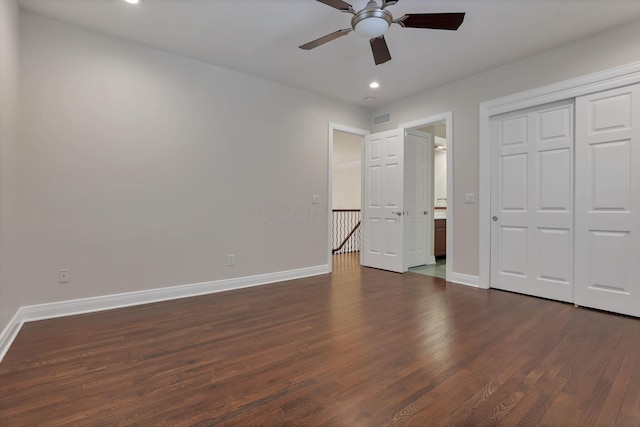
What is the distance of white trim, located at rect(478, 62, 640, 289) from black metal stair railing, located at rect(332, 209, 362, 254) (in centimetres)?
368

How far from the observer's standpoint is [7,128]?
2338 mm

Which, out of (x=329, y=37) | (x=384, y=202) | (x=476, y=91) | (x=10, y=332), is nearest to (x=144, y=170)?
(x=10, y=332)

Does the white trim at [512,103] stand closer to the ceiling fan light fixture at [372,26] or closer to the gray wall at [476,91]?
the gray wall at [476,91]

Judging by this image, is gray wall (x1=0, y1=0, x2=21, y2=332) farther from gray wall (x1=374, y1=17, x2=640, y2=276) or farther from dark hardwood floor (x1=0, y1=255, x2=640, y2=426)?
gray wall (x1=374, y1=17, x2=640, y2=276)

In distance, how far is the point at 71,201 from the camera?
295 centimetres

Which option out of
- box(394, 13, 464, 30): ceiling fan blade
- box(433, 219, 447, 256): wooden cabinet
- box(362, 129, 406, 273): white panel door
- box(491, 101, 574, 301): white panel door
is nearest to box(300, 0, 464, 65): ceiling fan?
box(394, 13, 464, 30): ceiling fan blade

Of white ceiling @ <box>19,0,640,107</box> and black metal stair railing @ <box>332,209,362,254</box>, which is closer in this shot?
white ceiling @ <box>19,0,640,107</box>

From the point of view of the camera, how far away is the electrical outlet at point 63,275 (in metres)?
2.90

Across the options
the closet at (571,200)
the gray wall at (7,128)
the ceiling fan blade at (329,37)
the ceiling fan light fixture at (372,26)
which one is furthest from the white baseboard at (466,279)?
the gray wall at (7,128)

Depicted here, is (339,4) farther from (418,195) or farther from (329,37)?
(418,195)

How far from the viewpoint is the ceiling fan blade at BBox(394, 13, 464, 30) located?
2299mm

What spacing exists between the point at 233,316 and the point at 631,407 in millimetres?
2764

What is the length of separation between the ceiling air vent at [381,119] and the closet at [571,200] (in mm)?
1707

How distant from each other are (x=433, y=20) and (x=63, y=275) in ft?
13.0
